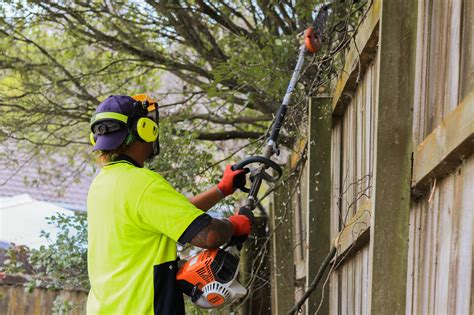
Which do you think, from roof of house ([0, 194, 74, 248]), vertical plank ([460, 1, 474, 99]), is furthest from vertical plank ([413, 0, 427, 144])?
roof of house ([0, 194, 74, 248])

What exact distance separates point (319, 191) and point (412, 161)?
164 centimetres

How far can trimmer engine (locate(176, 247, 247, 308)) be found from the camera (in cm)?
332

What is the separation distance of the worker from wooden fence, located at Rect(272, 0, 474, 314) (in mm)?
719

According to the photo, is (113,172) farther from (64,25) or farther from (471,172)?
(64,25)

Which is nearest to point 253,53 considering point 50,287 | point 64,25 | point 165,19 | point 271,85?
point 271,85

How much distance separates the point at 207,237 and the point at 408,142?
1081 millimetres

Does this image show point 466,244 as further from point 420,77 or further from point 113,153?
point 113,153

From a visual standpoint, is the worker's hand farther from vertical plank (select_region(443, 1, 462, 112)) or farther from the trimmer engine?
vertical plank (select_region(443, 1, 462, 112))

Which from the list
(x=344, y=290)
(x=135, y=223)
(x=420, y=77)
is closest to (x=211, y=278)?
(x=135, y=223)

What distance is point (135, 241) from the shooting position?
333 cm

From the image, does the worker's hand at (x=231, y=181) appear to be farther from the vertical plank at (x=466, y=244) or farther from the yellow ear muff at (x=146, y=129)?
the vertical plank at (x=466, y=244)

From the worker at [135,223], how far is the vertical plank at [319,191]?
63 cm

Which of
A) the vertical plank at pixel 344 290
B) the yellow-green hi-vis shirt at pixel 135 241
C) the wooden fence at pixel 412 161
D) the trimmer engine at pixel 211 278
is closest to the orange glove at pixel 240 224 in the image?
the trimmer engine at pixel 211 278

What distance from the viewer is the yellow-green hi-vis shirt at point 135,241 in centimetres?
319
